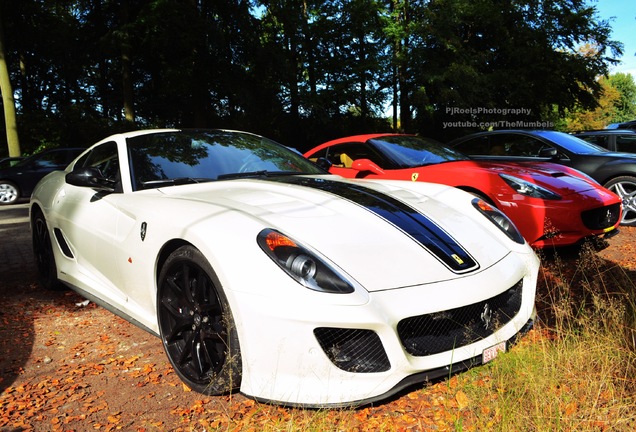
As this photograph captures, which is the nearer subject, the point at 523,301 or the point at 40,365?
the point at 523,301

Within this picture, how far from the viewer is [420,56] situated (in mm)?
24766

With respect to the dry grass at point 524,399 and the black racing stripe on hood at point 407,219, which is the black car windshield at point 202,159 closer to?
the black racing stripe on hood at point 407,219

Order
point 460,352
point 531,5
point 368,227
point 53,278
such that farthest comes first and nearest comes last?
point 531,5, point 53,278, point 368,227, point 460,352

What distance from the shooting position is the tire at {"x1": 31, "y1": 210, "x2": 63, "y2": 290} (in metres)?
4.34

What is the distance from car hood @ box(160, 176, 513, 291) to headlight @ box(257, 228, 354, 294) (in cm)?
6

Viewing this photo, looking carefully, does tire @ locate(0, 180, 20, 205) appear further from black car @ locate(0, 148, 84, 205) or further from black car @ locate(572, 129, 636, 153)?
black car @ locate(572, 129, 636, 153)

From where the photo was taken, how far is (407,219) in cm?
279

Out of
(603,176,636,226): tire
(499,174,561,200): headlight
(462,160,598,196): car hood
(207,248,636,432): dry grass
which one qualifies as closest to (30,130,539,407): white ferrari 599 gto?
(207,248,636,432): dry grass

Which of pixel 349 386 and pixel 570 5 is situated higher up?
pixel 570 5

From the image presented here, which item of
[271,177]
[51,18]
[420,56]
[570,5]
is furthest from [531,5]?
[271,177]

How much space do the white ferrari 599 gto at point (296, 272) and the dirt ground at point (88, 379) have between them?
15 centimetres

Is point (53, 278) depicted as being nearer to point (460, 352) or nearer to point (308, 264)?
point (308, 264)

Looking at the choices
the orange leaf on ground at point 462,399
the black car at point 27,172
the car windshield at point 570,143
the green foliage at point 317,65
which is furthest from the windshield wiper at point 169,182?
the green foliage at point 317,65

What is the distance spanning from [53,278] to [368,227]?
3.05 m
